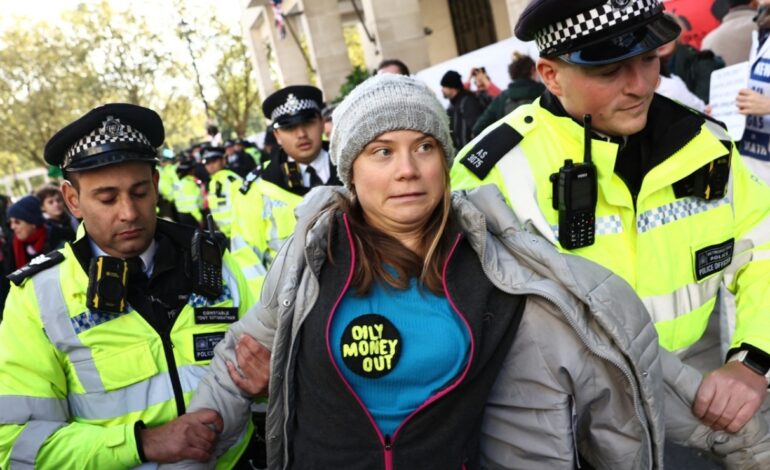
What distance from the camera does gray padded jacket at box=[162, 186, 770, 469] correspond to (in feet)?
5.36

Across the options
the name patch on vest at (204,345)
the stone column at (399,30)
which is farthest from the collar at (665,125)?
the stone column at (399,30)

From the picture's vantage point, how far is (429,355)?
5.75ft

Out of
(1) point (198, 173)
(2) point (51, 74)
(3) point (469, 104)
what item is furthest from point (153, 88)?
(3) point (469, 104)

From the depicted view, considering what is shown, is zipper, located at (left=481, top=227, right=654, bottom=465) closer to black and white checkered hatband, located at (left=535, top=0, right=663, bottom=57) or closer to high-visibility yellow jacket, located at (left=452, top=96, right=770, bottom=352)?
high-visibility yellow jacket, located at (left=452, top=96, right=770, bottom=352)

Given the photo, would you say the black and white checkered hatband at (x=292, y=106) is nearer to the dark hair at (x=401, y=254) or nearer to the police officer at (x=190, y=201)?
the dark hair at (x=401, y=254)

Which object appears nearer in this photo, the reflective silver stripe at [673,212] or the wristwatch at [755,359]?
the wristwatch at [755,359]

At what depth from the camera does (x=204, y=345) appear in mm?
2346

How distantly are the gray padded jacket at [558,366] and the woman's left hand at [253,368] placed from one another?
0.10 meters

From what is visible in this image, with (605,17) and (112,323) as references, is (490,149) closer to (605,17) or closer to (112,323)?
(605,17)

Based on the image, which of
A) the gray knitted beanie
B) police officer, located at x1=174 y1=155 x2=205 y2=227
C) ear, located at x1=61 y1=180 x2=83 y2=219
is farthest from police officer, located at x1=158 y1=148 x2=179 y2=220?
the gray knitted beanie

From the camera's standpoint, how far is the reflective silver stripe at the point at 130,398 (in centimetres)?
218

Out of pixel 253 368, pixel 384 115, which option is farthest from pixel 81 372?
pixel 384 115

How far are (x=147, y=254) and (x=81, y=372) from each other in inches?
20.1

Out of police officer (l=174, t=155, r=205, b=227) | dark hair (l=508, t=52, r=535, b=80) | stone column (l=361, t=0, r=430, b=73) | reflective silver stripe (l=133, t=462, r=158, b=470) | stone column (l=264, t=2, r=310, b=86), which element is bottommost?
reflective silver stripe (l=133, t=462, r=158, b=470)
